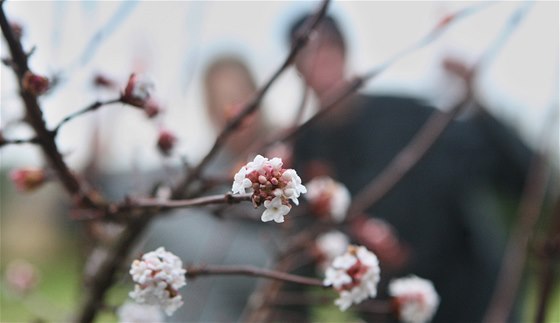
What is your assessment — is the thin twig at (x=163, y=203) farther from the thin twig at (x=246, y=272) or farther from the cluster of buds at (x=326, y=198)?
the cluster of buds at (x=326, y=198)

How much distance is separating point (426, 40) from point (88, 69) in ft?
1.27

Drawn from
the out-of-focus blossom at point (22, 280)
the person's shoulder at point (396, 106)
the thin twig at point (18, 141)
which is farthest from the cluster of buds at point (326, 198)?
the person's shoulder at point (396, 106)

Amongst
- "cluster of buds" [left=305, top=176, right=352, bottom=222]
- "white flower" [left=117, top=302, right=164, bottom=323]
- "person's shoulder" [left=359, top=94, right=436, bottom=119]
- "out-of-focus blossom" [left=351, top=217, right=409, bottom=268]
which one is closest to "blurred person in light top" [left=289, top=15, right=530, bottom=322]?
"person's shoulder" [left=359, top=94, right=436, bottom=119]

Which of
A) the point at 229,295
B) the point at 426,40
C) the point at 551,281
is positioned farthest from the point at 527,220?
the point at 229,295

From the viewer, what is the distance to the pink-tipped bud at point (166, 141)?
59 cm

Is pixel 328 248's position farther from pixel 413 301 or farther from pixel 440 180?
pixel 440 180

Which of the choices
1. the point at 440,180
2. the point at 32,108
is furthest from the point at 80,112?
the point at 440,180

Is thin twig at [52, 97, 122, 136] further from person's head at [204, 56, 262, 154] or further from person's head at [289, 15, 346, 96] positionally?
person's head at [204, 56, 262, 154]

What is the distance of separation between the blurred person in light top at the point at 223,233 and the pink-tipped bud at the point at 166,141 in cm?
44

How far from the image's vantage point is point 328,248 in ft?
2.58

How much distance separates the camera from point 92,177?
0.89 meters

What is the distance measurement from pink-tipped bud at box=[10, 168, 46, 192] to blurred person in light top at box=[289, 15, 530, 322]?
122cm

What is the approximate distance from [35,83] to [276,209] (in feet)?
0.67

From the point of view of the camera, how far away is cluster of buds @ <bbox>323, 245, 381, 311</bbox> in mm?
486
